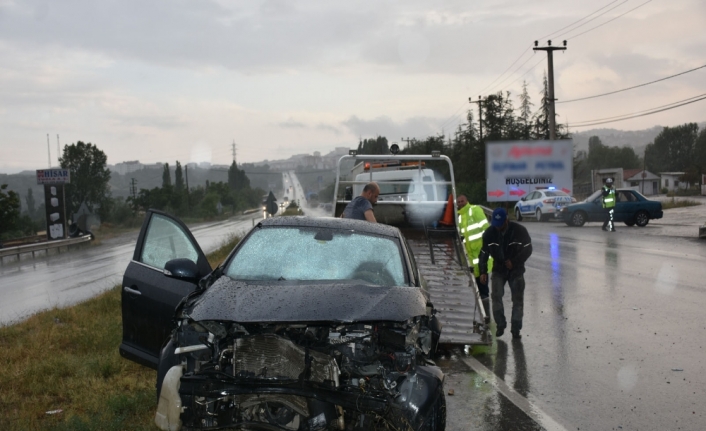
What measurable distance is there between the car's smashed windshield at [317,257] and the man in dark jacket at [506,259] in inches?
135

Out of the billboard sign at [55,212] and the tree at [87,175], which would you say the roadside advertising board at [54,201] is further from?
the tree at [87,175]

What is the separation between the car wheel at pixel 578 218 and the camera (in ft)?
98.2

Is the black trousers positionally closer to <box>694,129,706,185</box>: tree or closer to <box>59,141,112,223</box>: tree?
<box>59,141,112,223</box>: tree

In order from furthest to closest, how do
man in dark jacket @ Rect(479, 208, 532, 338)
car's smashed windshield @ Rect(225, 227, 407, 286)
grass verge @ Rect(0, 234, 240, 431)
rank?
1. man in dark jacket @ Rect(479, 208, 532, 338)
2. grass verge @ Rect(0, 234, 240, 431)
3. car's smashed windshield @ Rect(225, 227, 407, 286)

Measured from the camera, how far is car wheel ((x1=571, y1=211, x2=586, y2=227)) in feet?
98.2

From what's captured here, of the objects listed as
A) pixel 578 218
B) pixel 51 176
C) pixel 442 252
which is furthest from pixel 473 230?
pixel 51 176

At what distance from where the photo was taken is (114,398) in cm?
609

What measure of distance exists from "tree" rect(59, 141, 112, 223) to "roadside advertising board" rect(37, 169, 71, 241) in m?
34.8

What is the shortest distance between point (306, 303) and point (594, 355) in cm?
456

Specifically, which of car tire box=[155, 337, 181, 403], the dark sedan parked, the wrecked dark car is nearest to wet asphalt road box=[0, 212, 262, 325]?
car tire box=[155, 337, 181, 403]

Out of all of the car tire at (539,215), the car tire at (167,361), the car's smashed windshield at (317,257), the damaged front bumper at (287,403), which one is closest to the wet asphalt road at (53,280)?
the car's smashed windshield at (317,257)

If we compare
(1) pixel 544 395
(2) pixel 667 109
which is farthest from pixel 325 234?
(2) pixel 667 109

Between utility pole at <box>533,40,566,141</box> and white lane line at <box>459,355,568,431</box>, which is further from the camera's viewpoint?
utility pole at <box>533,40,566,141</box>

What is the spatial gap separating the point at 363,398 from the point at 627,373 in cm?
397
